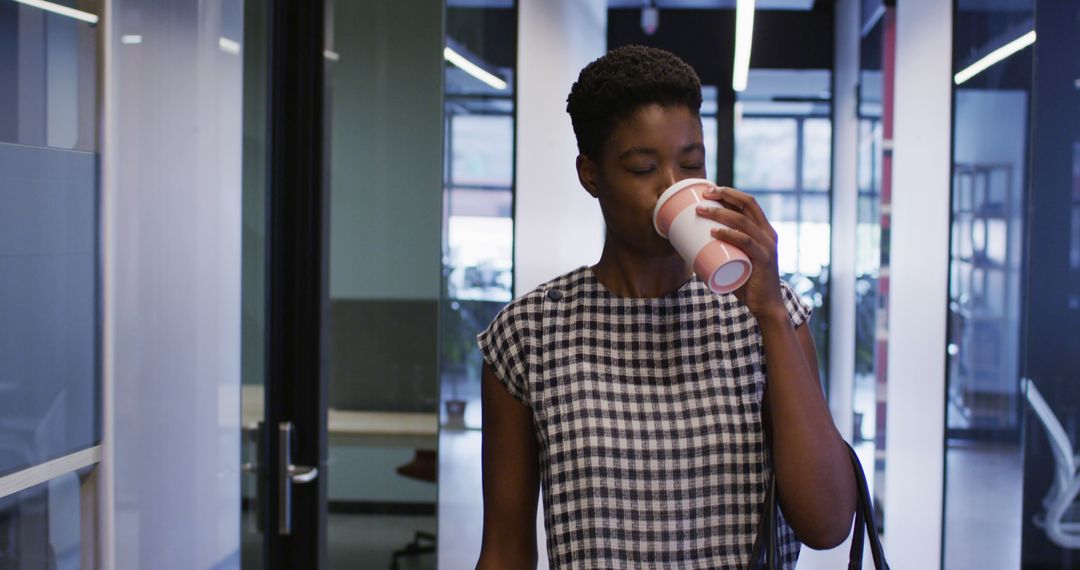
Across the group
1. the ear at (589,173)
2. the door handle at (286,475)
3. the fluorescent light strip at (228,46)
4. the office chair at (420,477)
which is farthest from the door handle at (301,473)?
the ear at (589,173)

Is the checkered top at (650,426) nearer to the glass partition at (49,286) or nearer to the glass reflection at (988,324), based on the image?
the glass partition at (49,286)

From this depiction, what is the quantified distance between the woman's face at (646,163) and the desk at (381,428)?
64.5 inches

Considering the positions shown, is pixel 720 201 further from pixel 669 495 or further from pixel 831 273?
pixel 831 273

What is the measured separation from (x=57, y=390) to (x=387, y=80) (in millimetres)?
1445

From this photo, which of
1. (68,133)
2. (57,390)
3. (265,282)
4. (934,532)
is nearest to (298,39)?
(265,282)

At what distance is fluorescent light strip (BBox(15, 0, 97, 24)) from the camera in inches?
58.7

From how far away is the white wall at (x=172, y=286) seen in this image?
1.75 m

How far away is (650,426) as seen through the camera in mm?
1066

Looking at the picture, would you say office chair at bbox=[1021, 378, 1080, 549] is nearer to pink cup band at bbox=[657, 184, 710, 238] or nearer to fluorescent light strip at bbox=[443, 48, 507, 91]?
fluorescent light strip at bbox=[443, 48, 507, 91]

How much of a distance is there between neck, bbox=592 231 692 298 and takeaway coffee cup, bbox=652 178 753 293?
0.38ft

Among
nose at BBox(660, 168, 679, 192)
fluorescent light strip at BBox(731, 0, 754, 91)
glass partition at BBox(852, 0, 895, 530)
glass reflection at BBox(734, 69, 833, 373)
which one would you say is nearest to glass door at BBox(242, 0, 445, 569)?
nose at BBox(660, 168, 679, 192)

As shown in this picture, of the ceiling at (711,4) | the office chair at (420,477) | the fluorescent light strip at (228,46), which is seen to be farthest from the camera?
the ceiling at (711,4)

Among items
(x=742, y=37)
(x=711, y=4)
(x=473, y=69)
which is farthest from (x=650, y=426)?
(x=711, y=4)

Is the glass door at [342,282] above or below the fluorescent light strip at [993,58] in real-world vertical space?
below
